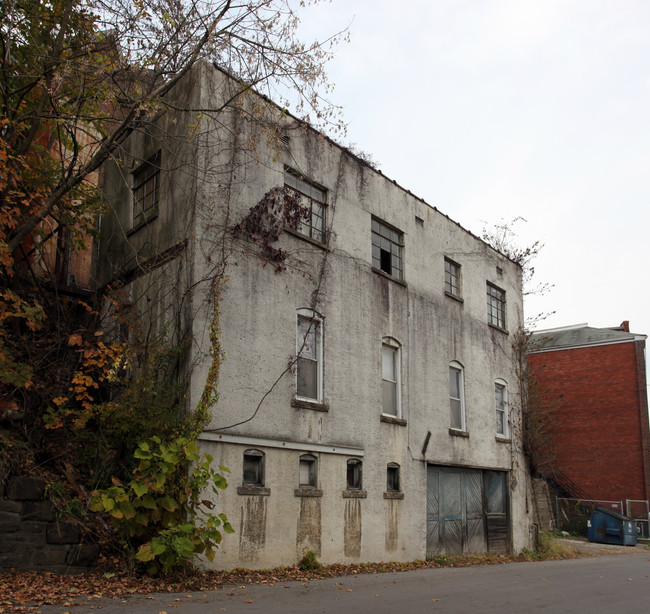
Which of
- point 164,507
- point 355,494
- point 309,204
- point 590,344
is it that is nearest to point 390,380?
point 355,494

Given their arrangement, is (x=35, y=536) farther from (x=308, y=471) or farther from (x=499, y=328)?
(x=499, y=328)

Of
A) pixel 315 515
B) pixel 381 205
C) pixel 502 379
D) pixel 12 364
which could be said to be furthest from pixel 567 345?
pixel 12 364

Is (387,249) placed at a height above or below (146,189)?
below

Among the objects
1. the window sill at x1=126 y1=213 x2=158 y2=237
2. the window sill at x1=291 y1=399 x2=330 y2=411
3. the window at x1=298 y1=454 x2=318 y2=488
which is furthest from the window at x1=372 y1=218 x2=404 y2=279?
the window sill at x1=126 y1=213 x2=158 y2=237

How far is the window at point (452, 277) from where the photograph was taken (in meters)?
19.0

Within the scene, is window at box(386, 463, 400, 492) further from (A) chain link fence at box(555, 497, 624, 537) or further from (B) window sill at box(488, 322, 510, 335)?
(A) chain link fence at box(555, 497, 624, 537)

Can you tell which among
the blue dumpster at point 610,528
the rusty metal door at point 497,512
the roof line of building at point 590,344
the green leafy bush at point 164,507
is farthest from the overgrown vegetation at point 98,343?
the roof line of building at point 590,344

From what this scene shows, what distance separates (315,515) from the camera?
1283 centimetres

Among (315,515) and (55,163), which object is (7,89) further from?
(315,515)

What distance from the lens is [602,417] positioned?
103ft

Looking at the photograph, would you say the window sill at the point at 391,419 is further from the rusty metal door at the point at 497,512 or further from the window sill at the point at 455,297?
the rusty metal door at the point at 497,512

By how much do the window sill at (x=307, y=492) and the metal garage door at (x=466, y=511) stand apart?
4.36 metres

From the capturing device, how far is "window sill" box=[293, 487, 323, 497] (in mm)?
12477

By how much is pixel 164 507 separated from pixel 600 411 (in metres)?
26.7
